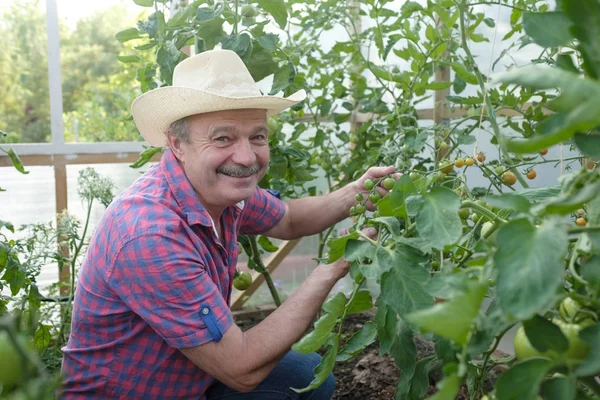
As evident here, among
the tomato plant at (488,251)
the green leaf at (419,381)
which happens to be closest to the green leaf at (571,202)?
the tomato plant at (488,251)

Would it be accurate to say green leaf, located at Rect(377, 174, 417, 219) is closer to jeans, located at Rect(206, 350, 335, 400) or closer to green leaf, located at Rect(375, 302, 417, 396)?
green leaf, located at Rect(375, 302, 417, 396)

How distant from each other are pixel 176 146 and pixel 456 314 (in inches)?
49.9

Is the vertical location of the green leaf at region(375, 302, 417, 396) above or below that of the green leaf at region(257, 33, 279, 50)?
below

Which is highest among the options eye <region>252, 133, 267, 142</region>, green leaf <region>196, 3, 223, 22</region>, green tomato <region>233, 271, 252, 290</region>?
green leaf <region>196, 3, 223, 22</region>

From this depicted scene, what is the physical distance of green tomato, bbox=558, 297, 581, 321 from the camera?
2.08 feet

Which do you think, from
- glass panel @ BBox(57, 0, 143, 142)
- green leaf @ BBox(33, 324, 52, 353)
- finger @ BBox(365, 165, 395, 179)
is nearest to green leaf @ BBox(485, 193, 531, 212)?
finger @ BBox(365, 165, 395, 179)

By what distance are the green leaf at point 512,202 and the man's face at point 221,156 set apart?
1071 millimetres

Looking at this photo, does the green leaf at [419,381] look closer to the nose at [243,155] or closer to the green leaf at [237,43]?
the nose at [243,155]

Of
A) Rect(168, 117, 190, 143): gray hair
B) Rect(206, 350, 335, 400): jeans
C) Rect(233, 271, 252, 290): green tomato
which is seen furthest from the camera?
Rect(233, 271, 252, 290): green tomato

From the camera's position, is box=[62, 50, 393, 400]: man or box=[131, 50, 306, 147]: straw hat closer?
box=[62, 50, 393, 400]: man

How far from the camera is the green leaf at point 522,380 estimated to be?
56cm

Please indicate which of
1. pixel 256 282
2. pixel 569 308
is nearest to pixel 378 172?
pixel 569 308

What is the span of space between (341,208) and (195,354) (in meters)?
0.74

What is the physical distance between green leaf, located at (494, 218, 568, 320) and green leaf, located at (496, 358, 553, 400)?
68 mm
